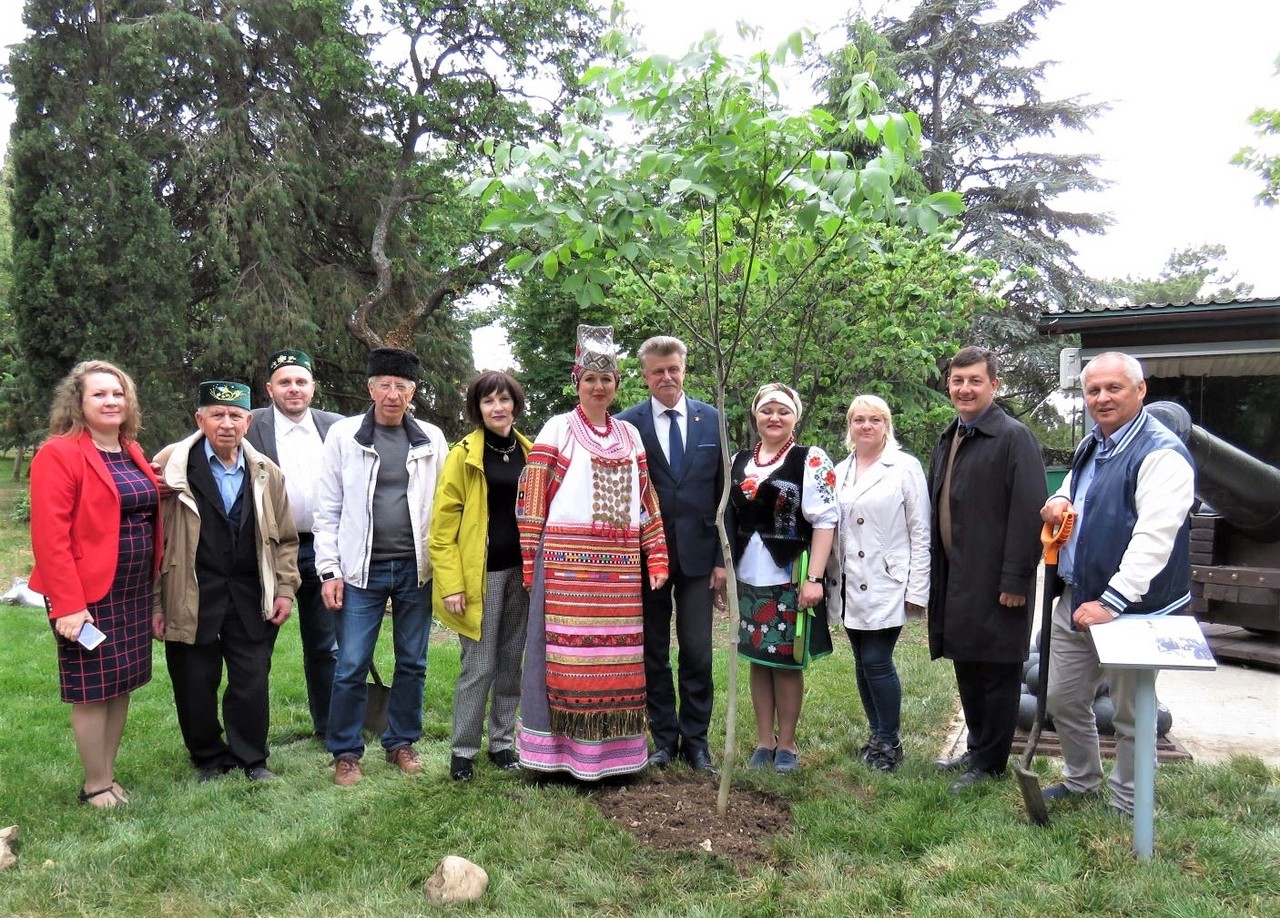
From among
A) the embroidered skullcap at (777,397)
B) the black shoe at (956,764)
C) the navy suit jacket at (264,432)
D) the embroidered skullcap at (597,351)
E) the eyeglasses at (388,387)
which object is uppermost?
the embroidered skullcap at (597,351)

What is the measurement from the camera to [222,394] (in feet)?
13.0

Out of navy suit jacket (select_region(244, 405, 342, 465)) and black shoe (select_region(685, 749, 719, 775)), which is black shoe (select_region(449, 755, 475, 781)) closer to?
black shoe (select_region(685, 749, 719, 775))

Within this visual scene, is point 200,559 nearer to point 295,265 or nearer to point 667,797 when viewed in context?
point 667,797

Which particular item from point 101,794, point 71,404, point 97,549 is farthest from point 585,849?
point 71,404

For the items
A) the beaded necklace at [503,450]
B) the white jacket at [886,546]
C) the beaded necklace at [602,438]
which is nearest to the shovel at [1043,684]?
the white jacket at [886,546]

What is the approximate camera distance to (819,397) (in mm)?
8109

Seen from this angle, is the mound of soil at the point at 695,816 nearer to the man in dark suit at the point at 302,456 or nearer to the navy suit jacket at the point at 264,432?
the man in dark suit at the point at 302,456

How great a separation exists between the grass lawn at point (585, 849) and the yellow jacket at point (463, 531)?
84 cm

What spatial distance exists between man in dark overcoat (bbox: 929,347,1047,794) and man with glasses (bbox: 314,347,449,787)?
97.4 inches

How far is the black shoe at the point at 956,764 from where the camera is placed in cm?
411

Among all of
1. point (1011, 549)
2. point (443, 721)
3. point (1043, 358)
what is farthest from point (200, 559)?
point (1043, 358)

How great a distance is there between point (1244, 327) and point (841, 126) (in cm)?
644

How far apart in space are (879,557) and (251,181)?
46.2 feet

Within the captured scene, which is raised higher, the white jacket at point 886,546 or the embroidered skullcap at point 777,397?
the embroidered skullcap at point 777,397
